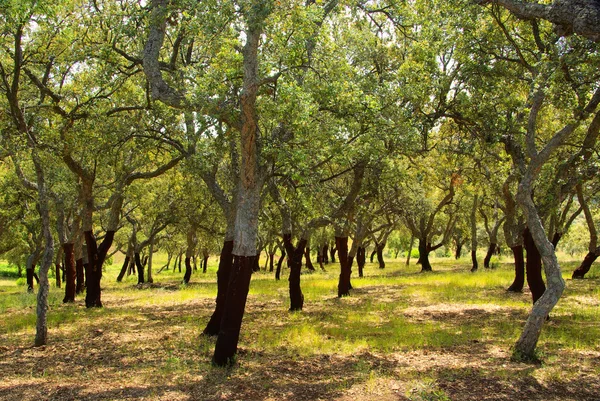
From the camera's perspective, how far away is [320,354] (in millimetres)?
10289

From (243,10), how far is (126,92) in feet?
25.3

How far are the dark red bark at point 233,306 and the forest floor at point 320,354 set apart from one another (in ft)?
1.06

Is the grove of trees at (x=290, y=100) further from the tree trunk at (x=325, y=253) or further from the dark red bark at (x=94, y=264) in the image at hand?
the tree trunk at (x=325, y=253)

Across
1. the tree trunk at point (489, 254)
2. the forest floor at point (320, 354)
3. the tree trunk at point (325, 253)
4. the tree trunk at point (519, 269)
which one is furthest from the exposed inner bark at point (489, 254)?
the tree trunk at point (325, 253)

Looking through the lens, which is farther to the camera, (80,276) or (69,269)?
(80,276)

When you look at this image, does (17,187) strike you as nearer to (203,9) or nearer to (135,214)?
(135,214)

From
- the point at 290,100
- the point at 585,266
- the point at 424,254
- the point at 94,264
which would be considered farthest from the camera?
the point at 424,254

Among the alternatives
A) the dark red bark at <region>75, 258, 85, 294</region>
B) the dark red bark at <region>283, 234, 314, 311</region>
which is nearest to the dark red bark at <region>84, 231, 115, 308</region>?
the dark red bark at <region>75, 258, 85, 294</region>

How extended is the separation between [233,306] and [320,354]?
100 inches

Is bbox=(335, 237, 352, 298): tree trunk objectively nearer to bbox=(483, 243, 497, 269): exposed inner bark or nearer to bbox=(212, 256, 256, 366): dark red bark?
bbox=(212, 256, 256, 366): dark red bark

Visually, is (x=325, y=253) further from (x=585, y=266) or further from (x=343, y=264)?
(x=343, y=264)

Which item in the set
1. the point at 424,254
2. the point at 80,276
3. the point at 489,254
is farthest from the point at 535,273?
the point at 424,254

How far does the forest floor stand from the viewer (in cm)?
775

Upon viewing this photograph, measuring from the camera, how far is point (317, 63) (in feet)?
38.3
